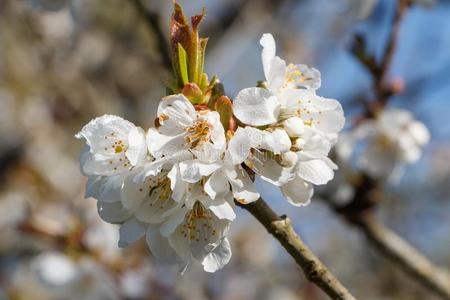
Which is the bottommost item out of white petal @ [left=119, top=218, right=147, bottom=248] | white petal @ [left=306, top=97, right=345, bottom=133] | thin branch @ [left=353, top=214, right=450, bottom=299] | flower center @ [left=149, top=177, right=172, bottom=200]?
white petal @ [left=119, top=218, right=147, bottom=248]

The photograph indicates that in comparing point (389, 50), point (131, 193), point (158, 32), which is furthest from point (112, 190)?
point (389, 50)

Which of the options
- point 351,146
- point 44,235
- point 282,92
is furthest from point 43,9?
point 282,92

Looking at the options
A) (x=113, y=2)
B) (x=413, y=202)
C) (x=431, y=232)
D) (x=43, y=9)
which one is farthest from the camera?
(x=431, y=232)

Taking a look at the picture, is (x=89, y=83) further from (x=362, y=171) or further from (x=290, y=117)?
(x=290, y=117)

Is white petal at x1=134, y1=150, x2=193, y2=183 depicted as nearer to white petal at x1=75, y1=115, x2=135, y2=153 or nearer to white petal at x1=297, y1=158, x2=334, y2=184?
white petal at x1=75, y1=115, x2=135, y2=153

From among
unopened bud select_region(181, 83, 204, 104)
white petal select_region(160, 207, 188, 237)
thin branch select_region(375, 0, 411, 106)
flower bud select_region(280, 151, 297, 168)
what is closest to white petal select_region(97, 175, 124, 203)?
white petal select_region(160, 207, 188, 237)

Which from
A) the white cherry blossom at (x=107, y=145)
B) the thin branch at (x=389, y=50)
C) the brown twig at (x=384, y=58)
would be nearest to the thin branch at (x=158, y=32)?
the brown twig at (x=384, y=58)

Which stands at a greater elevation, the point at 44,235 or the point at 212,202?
the point at 212,202
